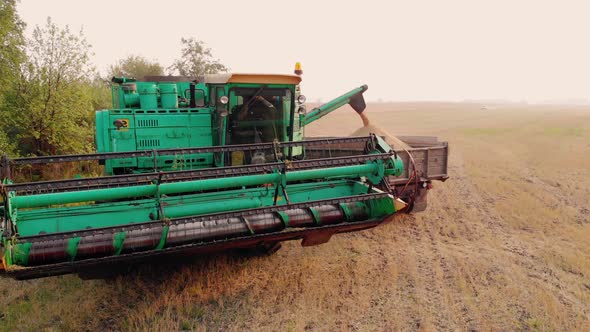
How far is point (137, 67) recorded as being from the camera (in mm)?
26641

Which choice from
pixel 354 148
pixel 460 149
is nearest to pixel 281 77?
pixel 354 148

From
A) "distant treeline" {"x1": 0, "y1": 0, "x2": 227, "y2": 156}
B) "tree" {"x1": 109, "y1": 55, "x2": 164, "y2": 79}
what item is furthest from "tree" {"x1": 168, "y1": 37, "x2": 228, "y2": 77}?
"distant treeline" {"x1": 0, "y1": 0, "x2": 227, "y2": 156}

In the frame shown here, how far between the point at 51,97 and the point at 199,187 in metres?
7.51

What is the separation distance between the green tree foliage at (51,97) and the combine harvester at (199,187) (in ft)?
10.6

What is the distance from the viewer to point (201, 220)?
4.14 meters

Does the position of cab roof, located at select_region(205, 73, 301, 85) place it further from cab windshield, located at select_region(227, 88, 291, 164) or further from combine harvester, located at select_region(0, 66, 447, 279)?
cab windshield, located at select_region(227, 88, 291, 164)

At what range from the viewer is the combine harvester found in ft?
12.8

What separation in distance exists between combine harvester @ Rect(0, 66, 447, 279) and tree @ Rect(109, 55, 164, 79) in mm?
20082

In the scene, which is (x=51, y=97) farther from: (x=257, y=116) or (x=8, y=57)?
(x=257, y=116)

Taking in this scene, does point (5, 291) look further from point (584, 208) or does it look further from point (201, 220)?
point (584, 208)

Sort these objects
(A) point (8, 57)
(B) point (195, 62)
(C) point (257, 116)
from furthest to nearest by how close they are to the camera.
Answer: (B) point (195, 62)
(A) point (8, 57)
(C) point (257, 116)

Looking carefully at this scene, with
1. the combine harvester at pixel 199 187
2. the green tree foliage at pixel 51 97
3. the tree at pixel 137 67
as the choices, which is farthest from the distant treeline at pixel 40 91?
the tree at pixel 137 67

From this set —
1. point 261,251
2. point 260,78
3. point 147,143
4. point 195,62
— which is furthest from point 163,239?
point 195,62

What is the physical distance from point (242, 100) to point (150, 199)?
6.27 ft
